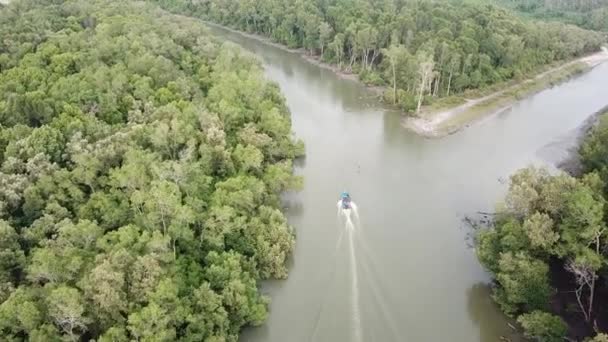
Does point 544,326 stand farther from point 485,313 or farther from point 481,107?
point 481,107

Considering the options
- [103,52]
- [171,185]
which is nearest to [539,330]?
[171,185]

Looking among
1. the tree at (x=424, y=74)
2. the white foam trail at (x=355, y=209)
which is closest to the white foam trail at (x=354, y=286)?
the white foam trail at (x=355, y=209)

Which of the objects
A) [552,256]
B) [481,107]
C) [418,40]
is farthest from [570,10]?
[552,256]

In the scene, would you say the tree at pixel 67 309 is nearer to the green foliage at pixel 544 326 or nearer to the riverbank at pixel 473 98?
the green foliage at pixel 544 326

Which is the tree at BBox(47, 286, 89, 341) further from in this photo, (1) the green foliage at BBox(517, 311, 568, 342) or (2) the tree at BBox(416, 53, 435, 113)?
(2) the tree at BBox(416, 53, 435, 113)

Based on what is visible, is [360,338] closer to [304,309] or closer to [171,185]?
[304,309]

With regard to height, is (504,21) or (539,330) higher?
(504,21)
